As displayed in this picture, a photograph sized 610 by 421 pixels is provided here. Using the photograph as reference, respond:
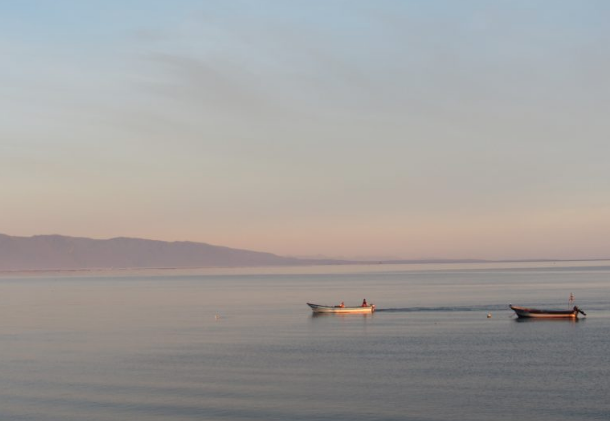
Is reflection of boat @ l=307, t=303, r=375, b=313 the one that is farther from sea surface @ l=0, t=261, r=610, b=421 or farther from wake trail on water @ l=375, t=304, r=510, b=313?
sea surface @ l=0, t=261, r=610, b=421

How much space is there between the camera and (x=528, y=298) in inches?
5655

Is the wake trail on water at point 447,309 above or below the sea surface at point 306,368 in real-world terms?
above

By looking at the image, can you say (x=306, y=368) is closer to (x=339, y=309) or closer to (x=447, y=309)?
(x=339, y=309)

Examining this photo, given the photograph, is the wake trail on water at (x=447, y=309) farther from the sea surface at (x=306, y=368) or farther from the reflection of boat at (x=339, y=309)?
the sea surface at (x=306, y=368)

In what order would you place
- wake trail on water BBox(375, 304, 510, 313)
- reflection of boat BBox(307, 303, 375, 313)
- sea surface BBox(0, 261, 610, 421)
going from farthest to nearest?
wake trail on water BBox(375, 304, 510, 313), reflection of boat BBox(307, 303, 375, 313), sea surface BBox(0, 261, 610, 421)

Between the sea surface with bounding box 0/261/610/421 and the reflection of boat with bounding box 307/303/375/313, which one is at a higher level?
the reflection of boat with bounding box 307/303/375/313

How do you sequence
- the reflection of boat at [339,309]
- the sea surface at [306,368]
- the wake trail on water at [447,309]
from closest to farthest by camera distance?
the sea surface at [306,368] < the reflection of boat at [339,309] < the wake trail on water at [447,309]

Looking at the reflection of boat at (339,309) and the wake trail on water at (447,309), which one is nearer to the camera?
the reflection of boat at (339,309)

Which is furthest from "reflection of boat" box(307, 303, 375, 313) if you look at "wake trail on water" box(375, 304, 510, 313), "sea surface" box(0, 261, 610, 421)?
"sea surface" box(0, 261, 610, 421)

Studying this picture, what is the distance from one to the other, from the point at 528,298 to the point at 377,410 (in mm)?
107151

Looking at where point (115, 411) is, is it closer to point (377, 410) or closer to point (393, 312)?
point (377, 410)

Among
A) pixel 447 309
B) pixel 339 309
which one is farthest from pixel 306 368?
pixel 447 309

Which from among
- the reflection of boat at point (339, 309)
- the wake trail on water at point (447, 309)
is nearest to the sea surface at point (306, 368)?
the reflection of boat at point (339, 309)

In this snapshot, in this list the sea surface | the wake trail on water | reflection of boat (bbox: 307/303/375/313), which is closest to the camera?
the sea surface
